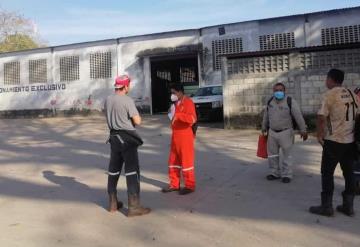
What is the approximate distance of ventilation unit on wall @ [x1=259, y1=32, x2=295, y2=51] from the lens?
23969 millimetres

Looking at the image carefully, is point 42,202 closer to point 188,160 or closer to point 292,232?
point 188,160

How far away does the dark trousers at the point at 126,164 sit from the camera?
612cm

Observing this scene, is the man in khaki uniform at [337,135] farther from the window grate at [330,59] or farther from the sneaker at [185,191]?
the window grate at [330,59]

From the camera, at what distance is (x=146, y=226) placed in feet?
18.6

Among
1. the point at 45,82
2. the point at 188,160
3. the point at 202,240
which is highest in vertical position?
the point at 45,82

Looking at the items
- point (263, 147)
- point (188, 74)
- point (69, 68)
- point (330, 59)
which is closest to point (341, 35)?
point (330, 59)

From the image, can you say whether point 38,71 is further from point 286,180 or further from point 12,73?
point 286,180

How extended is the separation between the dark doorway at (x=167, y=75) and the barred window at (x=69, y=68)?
4.78m

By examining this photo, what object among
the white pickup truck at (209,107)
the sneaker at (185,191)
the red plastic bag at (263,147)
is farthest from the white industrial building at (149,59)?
the sneaker at (185,191)

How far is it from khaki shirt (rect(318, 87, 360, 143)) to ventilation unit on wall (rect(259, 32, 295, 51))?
18630mm

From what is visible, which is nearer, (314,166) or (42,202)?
(42,202)

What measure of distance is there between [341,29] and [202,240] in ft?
65.9

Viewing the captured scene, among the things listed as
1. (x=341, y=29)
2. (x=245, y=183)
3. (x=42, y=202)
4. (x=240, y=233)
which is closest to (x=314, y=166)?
(x=245, y=183)

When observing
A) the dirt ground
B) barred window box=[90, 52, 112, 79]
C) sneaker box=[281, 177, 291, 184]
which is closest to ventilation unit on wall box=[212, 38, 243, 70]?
barred window box=[90, 52, 112, 79]
